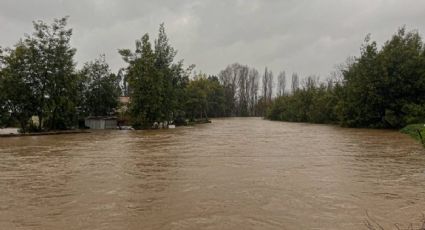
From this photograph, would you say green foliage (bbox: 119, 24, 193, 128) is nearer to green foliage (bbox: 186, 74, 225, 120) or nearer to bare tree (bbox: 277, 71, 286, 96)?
green foliage (bbox: 186, 74, 225, 120)

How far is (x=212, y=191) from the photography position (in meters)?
8.23

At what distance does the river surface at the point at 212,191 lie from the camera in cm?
612

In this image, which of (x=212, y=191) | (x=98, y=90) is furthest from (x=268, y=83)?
A: (x=212, y=191)

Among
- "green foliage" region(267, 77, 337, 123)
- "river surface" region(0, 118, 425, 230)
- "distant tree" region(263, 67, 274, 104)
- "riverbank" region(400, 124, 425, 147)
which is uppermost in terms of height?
"distant tree" region(263, 67, 274, 104)

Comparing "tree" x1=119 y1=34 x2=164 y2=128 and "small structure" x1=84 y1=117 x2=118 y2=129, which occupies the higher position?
"tree" x1=119 y1=34 x2=164 y2=128

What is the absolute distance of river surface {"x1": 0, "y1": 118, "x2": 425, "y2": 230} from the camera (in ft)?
20.1

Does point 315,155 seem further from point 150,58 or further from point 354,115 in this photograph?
point 150,58

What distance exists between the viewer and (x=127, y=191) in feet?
27.1

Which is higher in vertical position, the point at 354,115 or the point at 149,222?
the point at 354,115

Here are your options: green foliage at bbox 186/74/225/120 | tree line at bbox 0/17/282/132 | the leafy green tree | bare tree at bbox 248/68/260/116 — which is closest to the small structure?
tree line at bbox 0/17/282/132

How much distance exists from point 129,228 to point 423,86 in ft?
103

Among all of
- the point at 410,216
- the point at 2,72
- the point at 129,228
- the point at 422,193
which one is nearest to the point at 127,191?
the point at 129,228

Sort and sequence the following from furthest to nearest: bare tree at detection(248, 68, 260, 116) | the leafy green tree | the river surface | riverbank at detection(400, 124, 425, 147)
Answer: bare tree at detection(248, 68, 260, 116)
the leafy green tree
riverbank at detection(400, 124, 425, 147)
the river surface

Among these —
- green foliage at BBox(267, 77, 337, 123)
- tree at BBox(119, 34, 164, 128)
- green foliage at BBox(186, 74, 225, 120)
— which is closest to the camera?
tree at BBox(119, 34, 164, 128)
